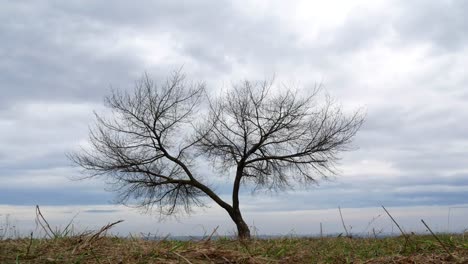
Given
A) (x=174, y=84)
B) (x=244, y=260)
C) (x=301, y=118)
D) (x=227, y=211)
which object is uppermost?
(x=174, y=84)

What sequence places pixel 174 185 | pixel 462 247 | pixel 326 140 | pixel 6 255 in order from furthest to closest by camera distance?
1. pixel 174 185
2. pixel 326 140
3. pixel 462 247
4. pixel 6 255

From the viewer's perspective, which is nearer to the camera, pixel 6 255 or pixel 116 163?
pixel 6 255

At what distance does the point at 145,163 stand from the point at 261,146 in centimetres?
547

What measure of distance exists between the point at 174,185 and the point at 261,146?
15.0 feet

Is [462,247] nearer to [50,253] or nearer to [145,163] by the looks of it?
[50,253]

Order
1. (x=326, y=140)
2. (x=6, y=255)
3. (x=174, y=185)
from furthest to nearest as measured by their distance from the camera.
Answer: (x=174, y=185), (x=326, y=140), (x=6, y=255)

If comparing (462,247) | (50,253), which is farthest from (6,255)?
(462,247)

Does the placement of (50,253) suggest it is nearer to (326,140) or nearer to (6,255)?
(6,255)

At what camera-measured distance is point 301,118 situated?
22.0m

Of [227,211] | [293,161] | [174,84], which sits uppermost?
[174,84]

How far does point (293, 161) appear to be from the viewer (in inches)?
871

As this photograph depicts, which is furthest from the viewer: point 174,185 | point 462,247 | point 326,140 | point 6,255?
point 174,185

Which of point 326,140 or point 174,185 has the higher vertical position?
point 326,140

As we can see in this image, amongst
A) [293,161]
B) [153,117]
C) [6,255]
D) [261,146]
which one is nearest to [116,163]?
[153,117]
